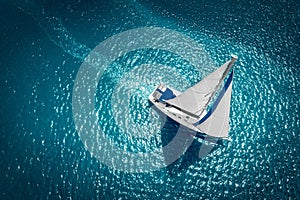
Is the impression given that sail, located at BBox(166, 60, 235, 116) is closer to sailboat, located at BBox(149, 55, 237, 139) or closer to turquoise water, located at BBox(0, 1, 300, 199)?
sailboat, located at BBox(149, 55, 237, 139)

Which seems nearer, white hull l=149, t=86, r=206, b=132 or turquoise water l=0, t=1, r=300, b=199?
turquoise water l=0, t=1, r=300, b=199

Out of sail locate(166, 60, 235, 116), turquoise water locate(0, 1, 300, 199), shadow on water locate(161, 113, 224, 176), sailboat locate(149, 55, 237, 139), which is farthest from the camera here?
shadow on water locate(161, 113, 224, 176)

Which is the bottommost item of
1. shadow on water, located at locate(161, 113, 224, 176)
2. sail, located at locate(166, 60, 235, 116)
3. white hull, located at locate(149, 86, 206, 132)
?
shadow on water, located at locate(161, 113, 224, 176)

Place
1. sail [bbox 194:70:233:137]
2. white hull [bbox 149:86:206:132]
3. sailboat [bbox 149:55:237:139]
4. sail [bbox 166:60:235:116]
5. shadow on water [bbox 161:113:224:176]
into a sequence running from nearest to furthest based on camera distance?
1. sail [bbox 166:60:235:116]
2. sailboat [bbox 149:55:237:139]
3. sail [bbox 194:70:233:137]
4. shadow on water [bbox 161:113:224:176]
5. white hull [bbox 149:86:206:132]

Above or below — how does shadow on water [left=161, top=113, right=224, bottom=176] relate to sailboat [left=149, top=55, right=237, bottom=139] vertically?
below

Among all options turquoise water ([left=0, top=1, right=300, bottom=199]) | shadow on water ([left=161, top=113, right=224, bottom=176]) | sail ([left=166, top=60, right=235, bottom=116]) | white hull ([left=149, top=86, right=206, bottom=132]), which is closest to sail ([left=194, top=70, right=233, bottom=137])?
white hull ([left=149, top=86, right=206, bottom=132])

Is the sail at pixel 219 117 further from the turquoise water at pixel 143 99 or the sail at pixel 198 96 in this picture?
the turquoise water at pixel 143 99

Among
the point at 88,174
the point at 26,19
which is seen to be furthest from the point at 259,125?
the point at 26,19

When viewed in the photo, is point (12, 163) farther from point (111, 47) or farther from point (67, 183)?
point (111, 47)
